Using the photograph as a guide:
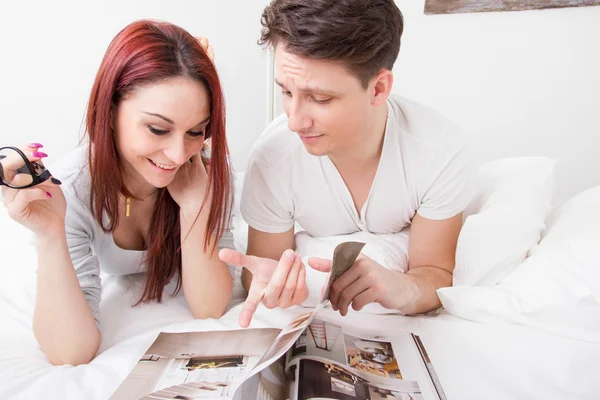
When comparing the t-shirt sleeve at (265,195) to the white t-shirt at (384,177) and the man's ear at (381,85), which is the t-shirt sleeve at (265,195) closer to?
the white t-shirt at (384,177)

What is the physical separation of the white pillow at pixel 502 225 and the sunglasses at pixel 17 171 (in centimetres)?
86

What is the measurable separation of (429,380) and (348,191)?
1.72 feet

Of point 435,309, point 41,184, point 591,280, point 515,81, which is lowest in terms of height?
point 435,309

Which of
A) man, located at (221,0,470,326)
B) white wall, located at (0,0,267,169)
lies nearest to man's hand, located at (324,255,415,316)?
man, located at (221,0,470,326)

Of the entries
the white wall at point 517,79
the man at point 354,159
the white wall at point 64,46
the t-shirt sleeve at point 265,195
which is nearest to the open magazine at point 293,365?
the man at point 354,159

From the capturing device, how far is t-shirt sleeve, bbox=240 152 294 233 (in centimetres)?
113

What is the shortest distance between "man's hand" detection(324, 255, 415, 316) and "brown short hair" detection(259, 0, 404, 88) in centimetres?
38

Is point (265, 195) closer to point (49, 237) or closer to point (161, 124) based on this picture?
point (161, 124)

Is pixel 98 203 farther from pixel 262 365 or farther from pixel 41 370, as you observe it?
pixel 262 365

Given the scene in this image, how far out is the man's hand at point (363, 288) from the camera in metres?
0.90

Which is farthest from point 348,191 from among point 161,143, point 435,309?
point 161,143

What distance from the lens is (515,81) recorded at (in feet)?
5.78

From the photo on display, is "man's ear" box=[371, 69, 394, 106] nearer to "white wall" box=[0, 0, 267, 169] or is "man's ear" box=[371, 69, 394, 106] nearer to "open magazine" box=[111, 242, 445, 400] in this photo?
"open magazine" box=[111, 242, 445, 400]

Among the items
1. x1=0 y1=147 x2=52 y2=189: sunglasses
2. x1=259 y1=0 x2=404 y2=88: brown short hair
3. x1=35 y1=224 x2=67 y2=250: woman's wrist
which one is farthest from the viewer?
x1=259 y1=0 x2=404 y2=88: brown short hair
